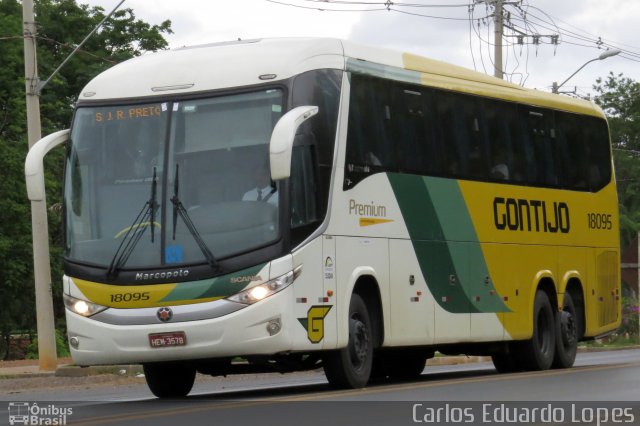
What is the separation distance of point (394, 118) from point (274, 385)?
4.43m

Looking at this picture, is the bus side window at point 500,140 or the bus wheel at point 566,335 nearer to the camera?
the bus side window at point 500,140

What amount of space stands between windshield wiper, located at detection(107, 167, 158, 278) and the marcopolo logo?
1590mm

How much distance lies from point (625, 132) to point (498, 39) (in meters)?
51.4

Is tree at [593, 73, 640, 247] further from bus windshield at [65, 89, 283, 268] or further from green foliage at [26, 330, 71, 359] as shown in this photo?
bus windshield at [65, 89, 283, 268]

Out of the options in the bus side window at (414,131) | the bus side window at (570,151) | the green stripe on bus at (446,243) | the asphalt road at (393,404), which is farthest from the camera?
the bus side window at (570,151)

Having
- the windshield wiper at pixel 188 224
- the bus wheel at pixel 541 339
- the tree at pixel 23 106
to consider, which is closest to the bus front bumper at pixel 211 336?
the windshield wiper at pixel 188 224

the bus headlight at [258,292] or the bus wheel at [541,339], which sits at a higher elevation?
the bus headlight at [258,292]

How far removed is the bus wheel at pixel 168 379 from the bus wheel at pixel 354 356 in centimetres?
175

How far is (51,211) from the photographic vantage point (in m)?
43.5

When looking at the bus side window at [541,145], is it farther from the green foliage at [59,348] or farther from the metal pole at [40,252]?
the green foliage at [59,348]

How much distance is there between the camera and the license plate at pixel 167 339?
1630cm

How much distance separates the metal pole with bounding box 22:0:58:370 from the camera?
30.0 meters

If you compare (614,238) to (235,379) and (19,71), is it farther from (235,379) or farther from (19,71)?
(19,71)

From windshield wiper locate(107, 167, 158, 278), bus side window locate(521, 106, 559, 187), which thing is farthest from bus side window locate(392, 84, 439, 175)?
windshield wiper locate(107, 167, 158, 278)
